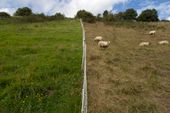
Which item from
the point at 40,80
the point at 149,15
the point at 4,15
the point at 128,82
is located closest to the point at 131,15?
the point at 149,15

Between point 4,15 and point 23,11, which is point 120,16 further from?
point 4,15

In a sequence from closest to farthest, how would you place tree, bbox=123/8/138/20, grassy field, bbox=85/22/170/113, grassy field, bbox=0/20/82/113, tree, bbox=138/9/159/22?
1. grassy field, bbox=85/22/170/113
2. grassy field, bbox=0/20/82/113
3. tree, bbox=138/9/159/22
4. tree, bbox=123/8/138/20

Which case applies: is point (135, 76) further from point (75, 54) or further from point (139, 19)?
point (139, 19)

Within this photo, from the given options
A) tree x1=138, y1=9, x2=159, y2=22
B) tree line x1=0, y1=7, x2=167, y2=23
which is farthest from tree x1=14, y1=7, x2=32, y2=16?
tree x1=138, y1=9, x2=159, y2=22

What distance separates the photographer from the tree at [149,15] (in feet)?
202

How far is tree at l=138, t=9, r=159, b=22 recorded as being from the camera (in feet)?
202

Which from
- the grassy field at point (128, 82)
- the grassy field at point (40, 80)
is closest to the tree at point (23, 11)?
the grassy field at point (40, 80)

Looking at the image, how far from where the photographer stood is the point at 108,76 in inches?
521

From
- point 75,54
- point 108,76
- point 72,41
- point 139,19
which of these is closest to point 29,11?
point 139,19

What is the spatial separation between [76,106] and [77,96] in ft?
3.05

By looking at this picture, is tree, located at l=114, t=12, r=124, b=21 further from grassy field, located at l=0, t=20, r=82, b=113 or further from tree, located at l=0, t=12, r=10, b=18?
grassy field, located at l=0, t=20, r=82, b=113

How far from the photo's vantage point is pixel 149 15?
203 feet

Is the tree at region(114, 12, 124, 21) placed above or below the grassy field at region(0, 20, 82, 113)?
below

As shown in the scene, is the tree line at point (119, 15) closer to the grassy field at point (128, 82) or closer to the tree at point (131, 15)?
the tree at point (131, 15)
